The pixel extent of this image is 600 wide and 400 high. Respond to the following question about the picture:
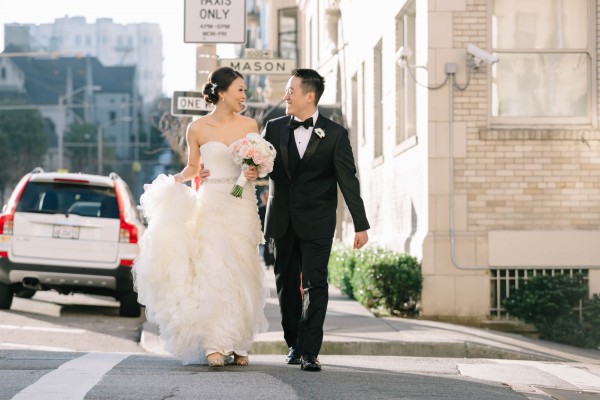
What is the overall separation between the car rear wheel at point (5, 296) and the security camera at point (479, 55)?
259 inches

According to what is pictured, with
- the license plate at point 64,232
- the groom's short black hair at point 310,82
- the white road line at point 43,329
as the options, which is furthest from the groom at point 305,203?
the license plate at point 64,232

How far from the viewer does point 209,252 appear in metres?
7.71

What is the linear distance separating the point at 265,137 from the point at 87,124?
84.7 metres

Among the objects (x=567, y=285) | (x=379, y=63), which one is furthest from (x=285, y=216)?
(x=379, y=63)

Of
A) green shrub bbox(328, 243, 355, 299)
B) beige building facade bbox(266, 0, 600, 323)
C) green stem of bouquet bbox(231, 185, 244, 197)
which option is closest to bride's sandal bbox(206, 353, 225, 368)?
green stem of bouquet bbox(231, 185, 244, 197)

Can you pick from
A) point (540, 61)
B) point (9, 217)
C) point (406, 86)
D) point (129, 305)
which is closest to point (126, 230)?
point (129, 305)

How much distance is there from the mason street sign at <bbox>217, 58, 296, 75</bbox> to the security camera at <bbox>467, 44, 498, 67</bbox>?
2.21m

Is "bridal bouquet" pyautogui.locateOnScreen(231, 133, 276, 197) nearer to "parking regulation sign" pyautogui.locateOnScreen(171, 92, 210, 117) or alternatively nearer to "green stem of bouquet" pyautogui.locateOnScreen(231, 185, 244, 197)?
"green stem of bouquet" pyautogui.locateOnScreen(231, 185, 244, 197)

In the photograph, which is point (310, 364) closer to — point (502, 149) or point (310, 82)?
point (310, 82)

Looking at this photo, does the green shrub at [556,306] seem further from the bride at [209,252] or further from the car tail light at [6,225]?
the car tail light at [6,225]

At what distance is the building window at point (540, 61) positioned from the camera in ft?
45.5

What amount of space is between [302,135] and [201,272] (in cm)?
116

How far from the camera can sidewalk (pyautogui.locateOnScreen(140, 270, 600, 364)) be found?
419 inches

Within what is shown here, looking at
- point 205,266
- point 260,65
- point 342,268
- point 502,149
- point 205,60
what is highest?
point 260,65
